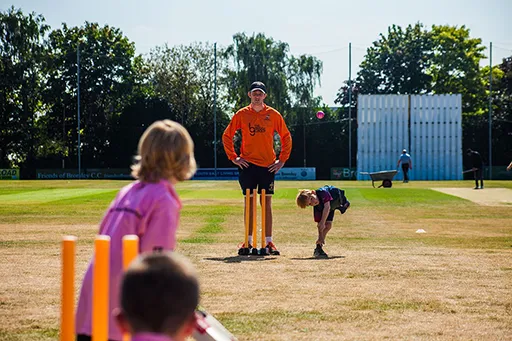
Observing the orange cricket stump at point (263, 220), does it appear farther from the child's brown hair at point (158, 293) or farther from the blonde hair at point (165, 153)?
the child's brown hair at point (158, 293)

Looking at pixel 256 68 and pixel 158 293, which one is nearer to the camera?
pixel 158 293

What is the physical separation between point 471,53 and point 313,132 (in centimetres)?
1859

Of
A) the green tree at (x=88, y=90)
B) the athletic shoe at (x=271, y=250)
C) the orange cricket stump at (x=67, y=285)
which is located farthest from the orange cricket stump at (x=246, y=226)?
the green tree at (x=88, y=90)

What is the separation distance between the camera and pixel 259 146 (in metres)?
12.2

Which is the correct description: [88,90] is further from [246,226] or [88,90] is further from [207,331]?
[207,331]

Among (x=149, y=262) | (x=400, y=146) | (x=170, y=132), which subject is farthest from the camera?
(x=400, y=146)

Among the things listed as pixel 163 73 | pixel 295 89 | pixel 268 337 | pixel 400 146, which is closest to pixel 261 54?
pixel 295 89

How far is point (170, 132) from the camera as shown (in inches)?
159

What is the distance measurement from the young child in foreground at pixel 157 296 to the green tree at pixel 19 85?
64620 mm

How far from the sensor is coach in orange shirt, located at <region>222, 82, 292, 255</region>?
12141mm

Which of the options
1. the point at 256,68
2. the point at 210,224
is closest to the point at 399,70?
the point at 256,68

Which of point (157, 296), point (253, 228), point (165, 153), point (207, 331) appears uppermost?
point (165, 153)

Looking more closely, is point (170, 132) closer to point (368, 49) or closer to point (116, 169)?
point (116, 169)

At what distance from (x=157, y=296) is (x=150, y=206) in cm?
145
